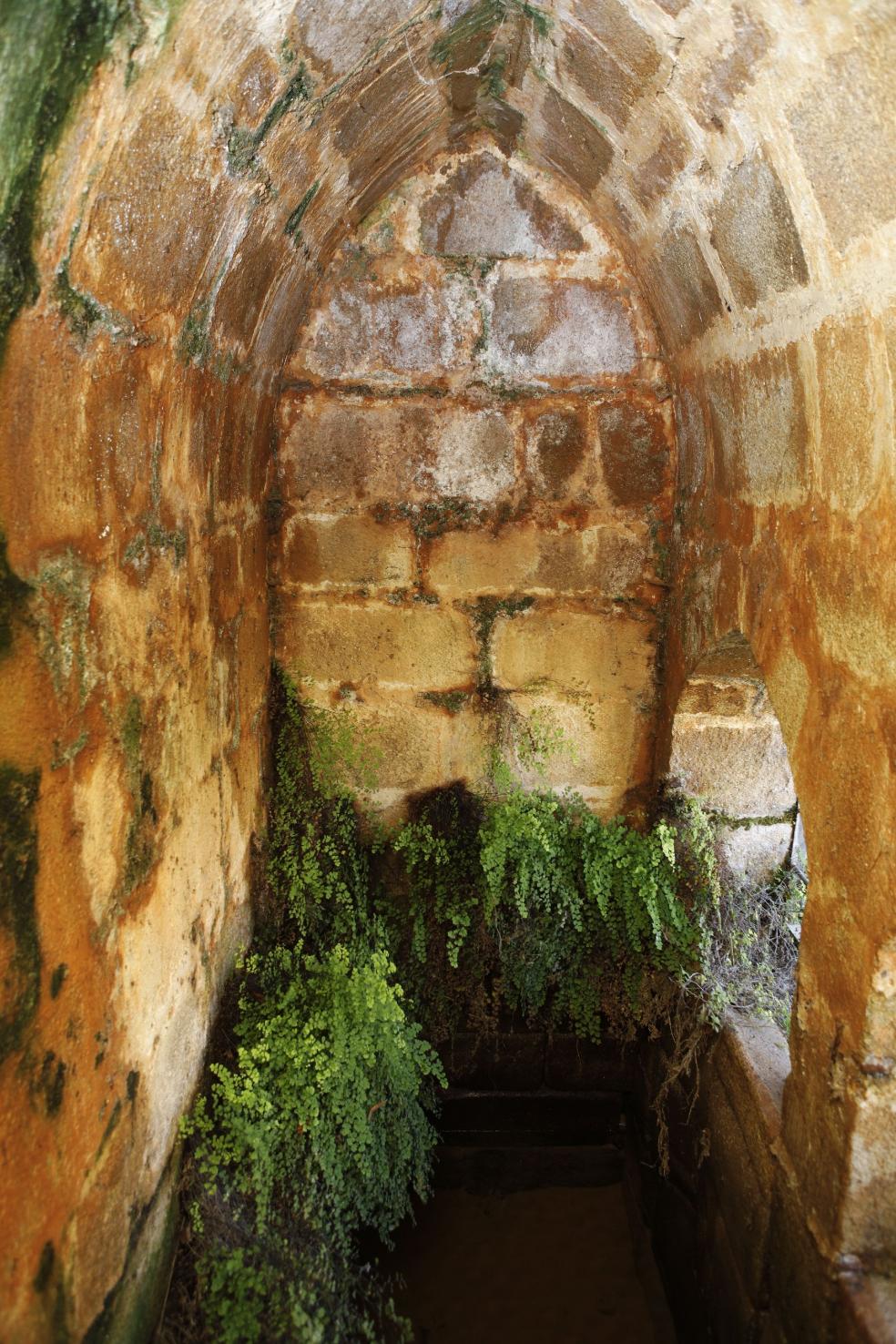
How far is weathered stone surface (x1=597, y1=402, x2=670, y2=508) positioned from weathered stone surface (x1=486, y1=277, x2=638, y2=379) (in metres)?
0.18

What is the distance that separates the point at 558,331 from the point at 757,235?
4.83 feet

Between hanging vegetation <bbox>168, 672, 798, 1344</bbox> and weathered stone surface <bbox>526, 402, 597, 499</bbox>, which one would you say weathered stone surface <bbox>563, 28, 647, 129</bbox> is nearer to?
weathered stone surface <bbox>526, 402, 597, 499</bbox>

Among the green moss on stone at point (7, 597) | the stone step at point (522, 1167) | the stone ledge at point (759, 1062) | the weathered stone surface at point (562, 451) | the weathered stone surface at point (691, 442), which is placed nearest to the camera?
the green moss on stone at point (7, 597)

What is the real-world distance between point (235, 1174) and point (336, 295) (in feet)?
10.2

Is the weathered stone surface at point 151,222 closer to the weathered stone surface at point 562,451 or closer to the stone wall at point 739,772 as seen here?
the weathered stone surface at point 562,451

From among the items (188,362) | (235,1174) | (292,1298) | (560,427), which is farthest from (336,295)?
(292,1298)

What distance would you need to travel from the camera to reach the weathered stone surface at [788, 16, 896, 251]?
137 centimetres

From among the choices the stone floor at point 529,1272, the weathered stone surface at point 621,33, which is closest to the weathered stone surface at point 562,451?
the weathered stone surface at point 621,33

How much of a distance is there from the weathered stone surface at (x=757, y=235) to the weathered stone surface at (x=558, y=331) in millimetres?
1115

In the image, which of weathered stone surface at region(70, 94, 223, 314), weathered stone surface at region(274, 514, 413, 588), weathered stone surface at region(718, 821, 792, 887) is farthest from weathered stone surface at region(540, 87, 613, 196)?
weathered stone surface at region(718, 821, 792, 887)

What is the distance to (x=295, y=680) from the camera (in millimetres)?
3748

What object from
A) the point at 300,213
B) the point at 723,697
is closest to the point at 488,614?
the point at 723,697

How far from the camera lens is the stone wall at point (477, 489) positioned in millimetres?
3342

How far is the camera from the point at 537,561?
143 inches
